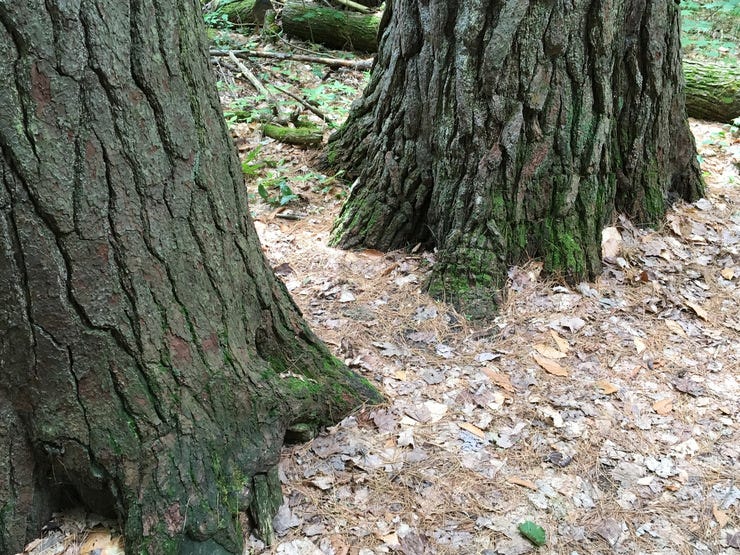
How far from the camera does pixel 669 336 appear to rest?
3408 millimetres

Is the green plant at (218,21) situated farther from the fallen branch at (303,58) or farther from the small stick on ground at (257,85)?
the small stick on ground at (257,85)

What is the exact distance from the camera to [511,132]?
11.0 ft

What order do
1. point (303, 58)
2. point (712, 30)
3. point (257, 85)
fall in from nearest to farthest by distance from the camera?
point (257, 85) < point (303, 58) < point (712, 30)

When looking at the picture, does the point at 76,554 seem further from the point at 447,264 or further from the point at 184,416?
the point at 447,264

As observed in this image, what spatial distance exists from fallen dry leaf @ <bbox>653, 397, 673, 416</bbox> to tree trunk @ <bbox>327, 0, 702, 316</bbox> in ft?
3.30

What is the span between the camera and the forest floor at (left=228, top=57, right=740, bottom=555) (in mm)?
2291

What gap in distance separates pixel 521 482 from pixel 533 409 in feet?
1.54

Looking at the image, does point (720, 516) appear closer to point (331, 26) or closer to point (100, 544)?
point (100, 544)

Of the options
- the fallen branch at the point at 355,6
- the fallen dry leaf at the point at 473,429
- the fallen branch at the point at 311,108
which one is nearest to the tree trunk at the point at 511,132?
the fallen dry leaf at the point at 473,429

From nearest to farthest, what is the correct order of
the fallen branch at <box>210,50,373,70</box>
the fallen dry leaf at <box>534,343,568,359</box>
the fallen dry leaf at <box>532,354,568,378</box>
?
the fallen dry leaf at <box>532,354,568,378</box>
the fallen dry leaf at <box>534,343,568,359</box>
the fallen branch at <box>210,50,373,70</box>

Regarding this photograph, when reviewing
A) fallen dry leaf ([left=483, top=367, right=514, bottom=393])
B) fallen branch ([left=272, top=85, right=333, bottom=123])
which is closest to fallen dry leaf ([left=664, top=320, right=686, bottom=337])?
fallen dry leaf ([left=483, top=367, right=514, bottom=393])

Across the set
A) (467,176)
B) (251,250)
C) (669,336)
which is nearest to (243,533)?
(251,250)

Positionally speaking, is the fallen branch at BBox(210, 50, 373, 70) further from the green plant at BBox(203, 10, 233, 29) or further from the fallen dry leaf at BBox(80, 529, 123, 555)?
the fallen dry leaf at BBox(80, 529, 123, 555)

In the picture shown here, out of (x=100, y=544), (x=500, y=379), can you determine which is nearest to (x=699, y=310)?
(x=500, y=379)
